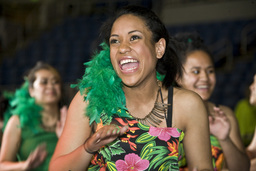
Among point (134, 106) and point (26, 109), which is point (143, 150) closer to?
point (134, 106)

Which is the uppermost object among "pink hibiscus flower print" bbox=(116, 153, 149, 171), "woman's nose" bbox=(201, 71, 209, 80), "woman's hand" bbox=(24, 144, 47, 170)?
"woman's nose" bbox=(201, 71, 209, 80)

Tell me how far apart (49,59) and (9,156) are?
19.0ft

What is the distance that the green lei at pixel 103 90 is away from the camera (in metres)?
1.55

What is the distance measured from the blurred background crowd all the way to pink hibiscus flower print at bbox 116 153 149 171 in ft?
13.7

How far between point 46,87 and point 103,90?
1.27m

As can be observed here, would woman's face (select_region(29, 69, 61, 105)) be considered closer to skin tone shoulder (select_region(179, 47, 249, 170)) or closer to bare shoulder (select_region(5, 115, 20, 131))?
bare shoulder (select_region(5, 115, 20, 131))

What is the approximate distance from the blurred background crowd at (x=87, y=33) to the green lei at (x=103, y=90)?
4.06 m

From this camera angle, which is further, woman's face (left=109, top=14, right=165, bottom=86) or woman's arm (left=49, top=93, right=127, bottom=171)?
woman's face (left=109, top=14, right=165, bottom=86)

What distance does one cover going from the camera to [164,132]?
155 centimetres

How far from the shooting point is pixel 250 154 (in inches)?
92.1

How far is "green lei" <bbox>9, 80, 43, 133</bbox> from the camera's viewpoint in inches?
105

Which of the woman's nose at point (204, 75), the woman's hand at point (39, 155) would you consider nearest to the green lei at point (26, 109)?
the woman's hand at point (39, 155)

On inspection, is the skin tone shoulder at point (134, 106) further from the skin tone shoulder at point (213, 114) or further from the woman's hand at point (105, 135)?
the skin tone shoulder at point (213, 114)

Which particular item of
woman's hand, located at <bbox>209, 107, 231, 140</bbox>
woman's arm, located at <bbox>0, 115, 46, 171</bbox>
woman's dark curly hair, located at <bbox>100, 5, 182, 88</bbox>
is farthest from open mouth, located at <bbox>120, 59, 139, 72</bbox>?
woman's arm, located at <bbox>0, 115, 46, 171</bbox>
